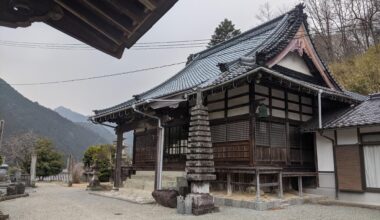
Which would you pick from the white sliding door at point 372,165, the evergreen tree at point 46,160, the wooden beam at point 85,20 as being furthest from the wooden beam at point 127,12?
the evergreen tree at point 46,160

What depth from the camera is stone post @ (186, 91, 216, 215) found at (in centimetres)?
852

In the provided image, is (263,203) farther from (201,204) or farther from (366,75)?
(366,75)

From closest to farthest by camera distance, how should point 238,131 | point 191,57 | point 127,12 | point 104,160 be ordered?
point 127,12 < point 238,131 < point 191,57 < point 104,160

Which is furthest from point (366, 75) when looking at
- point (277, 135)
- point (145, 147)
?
point (145, 147)

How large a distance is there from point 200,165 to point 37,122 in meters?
→ 41.8

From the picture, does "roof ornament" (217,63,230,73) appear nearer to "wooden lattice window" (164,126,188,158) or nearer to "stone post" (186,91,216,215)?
"stone post" (186,91,216,215)

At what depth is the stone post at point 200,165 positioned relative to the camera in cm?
852

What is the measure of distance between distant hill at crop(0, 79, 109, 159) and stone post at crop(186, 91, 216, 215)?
114 ft

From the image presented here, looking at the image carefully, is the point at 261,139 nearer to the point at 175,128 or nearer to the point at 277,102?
the point at 277,102

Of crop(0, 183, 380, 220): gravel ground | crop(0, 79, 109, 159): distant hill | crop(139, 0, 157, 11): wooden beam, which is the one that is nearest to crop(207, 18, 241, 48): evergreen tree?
crop(0, 183, 380, 220): gravel ground

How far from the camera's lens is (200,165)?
28.7ft

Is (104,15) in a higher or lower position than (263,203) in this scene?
higher

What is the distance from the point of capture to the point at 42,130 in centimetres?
4397

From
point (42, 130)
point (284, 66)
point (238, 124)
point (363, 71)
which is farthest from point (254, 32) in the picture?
point (42, 130)
